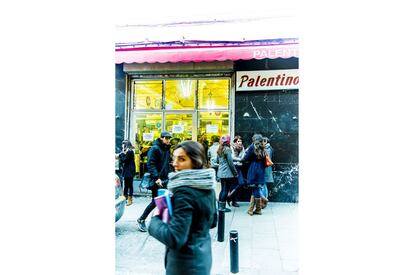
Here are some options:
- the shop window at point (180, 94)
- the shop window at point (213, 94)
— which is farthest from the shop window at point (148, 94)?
the shop window at point (213, 94)

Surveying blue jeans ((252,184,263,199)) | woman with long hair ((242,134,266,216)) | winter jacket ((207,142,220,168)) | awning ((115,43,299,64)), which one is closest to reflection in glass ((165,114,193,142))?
winter jacket ((207,142,220,168))

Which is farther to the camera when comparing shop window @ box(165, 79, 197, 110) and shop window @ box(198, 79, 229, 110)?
shop window @ box(165, 79, 197, 110)

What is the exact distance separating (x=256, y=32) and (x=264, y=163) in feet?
12.0

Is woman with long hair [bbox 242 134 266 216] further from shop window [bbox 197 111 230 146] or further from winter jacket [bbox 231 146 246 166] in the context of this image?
shop window [bbox 197 111 230 146]

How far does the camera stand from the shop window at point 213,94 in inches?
335

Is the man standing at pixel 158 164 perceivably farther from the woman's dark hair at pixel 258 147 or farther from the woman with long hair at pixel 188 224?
the woman with long hair at pixel 188 224

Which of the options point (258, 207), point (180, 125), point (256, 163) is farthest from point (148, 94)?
point (258, 207)

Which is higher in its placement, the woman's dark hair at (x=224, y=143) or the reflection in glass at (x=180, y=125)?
the reflection in glass at (x=180, y=125)

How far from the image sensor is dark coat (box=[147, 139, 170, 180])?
5.18m

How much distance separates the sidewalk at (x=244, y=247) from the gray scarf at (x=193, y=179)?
2.21m

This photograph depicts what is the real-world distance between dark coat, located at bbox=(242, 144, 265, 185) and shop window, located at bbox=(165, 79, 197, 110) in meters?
2.88

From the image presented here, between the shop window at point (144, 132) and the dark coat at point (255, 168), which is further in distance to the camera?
the shop window at point (144, 132)

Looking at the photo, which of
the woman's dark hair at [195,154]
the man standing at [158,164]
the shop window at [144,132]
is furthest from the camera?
the shop window at [144,132]
